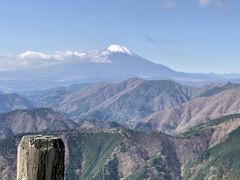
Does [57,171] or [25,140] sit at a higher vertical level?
[25,140]

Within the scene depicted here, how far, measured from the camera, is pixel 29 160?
7.96 m

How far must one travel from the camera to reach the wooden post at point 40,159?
313 inches

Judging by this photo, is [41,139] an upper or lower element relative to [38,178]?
upper

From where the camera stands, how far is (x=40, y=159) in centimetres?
802

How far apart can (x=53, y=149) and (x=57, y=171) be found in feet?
1.21

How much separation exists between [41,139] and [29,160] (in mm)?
462

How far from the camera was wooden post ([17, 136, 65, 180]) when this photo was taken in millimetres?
7938

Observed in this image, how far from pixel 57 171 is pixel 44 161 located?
0.94ft

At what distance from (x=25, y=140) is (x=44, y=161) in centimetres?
48

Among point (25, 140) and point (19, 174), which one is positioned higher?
point (25, 140)

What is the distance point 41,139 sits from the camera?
8.27 metres

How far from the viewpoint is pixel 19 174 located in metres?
8.10

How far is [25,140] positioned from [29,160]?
1.25 ft

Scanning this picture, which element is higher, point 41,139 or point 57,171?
point 41,139
